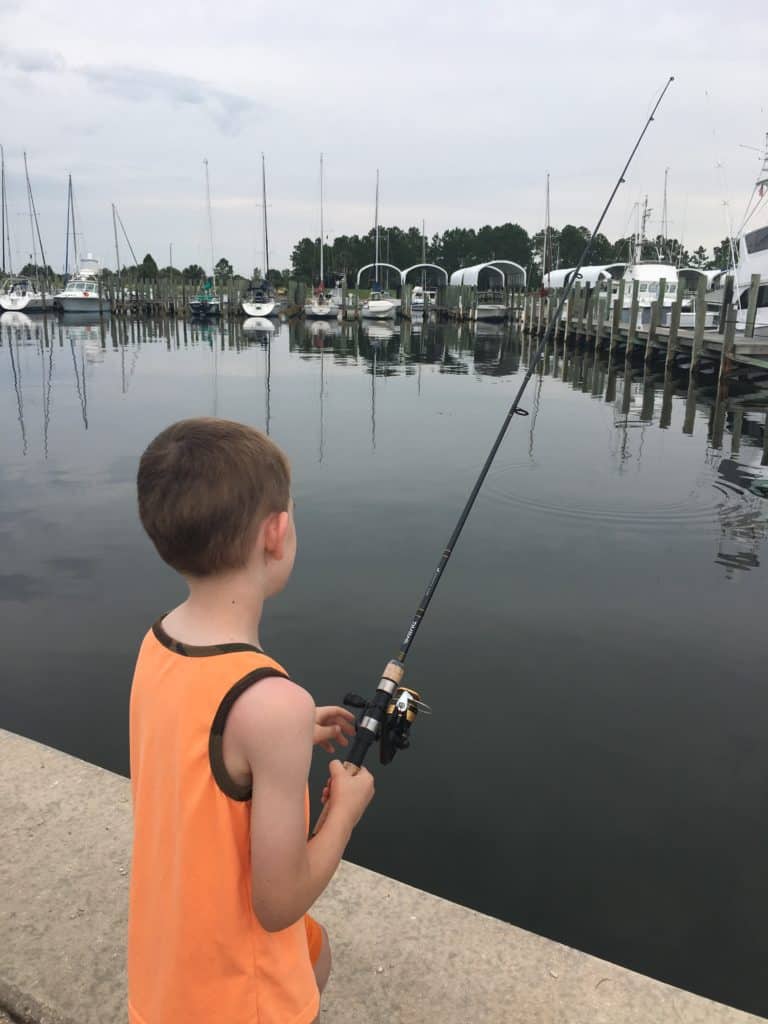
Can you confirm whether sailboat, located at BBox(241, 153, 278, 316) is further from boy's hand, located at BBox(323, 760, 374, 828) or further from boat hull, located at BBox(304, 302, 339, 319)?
boy's hand, located at BBox(323, 760, 374, 828)

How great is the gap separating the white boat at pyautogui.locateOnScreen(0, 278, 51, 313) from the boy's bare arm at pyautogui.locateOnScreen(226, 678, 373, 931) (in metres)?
58.6

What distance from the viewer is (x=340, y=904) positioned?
2496mm

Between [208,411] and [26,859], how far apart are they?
42.7 ft

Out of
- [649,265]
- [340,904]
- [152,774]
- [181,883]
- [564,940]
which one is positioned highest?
[649,265]

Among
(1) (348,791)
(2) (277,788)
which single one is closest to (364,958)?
(1) (348,791)

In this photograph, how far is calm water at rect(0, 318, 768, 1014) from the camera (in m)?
3.40

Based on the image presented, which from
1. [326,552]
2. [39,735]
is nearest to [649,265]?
[326,552]

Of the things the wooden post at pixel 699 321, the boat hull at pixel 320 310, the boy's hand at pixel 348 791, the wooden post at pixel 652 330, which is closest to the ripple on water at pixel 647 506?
the boy's hand at pixel 348 791

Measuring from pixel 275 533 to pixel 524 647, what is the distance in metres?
4.12

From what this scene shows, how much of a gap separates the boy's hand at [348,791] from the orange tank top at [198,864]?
0.71ft

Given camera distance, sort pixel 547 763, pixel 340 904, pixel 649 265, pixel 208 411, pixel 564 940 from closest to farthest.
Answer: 1. pixel 340 904
2. pixel 564 940
3. pixel 547 763
4. pixel 208 411
5. pixel 649 265

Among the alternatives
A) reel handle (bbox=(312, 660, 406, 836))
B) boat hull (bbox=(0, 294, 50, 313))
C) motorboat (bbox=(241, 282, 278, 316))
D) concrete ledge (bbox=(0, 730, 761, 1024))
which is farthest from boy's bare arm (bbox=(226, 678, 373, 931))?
motorboat (bbox=(241, 282, 278, 316))

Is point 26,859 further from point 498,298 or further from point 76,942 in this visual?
point 498,298

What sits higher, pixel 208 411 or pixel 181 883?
pixel 181 883
